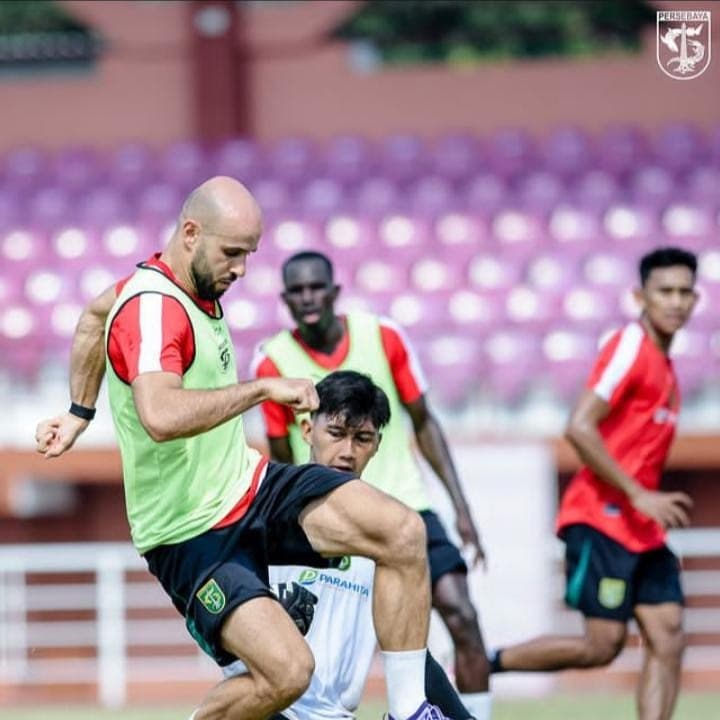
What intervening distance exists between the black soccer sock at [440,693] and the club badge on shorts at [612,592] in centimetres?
227

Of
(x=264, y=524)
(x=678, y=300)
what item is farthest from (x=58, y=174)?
(x=264, y=524)

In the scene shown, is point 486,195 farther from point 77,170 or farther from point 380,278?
point 77,170

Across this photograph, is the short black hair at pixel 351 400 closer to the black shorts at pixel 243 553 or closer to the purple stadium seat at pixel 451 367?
the black shorts at pixel 243 553

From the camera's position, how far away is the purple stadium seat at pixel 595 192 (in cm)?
1555

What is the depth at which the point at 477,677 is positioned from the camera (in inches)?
309

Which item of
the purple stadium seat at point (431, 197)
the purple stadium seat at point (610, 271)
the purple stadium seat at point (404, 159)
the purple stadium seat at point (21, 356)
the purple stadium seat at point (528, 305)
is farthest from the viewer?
the purple stadium seat at point (404, 159)

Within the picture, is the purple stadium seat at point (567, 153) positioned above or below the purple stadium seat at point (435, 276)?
above

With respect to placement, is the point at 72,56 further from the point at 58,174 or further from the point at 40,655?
the point at 40,655

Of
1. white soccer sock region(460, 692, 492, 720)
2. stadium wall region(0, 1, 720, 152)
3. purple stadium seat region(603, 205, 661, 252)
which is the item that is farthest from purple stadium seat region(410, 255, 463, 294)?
white soccer sock region(460, 692, 492, 720)

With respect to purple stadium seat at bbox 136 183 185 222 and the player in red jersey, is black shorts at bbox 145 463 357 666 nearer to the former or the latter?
the player in red jersey

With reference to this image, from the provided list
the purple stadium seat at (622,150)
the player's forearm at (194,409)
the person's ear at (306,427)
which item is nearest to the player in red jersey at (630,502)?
the person's ear at (306,427)

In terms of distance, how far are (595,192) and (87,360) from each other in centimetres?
955

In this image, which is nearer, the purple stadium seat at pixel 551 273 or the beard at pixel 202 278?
the beard at pixel 202 278

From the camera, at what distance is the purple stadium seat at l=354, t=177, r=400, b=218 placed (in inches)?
627
